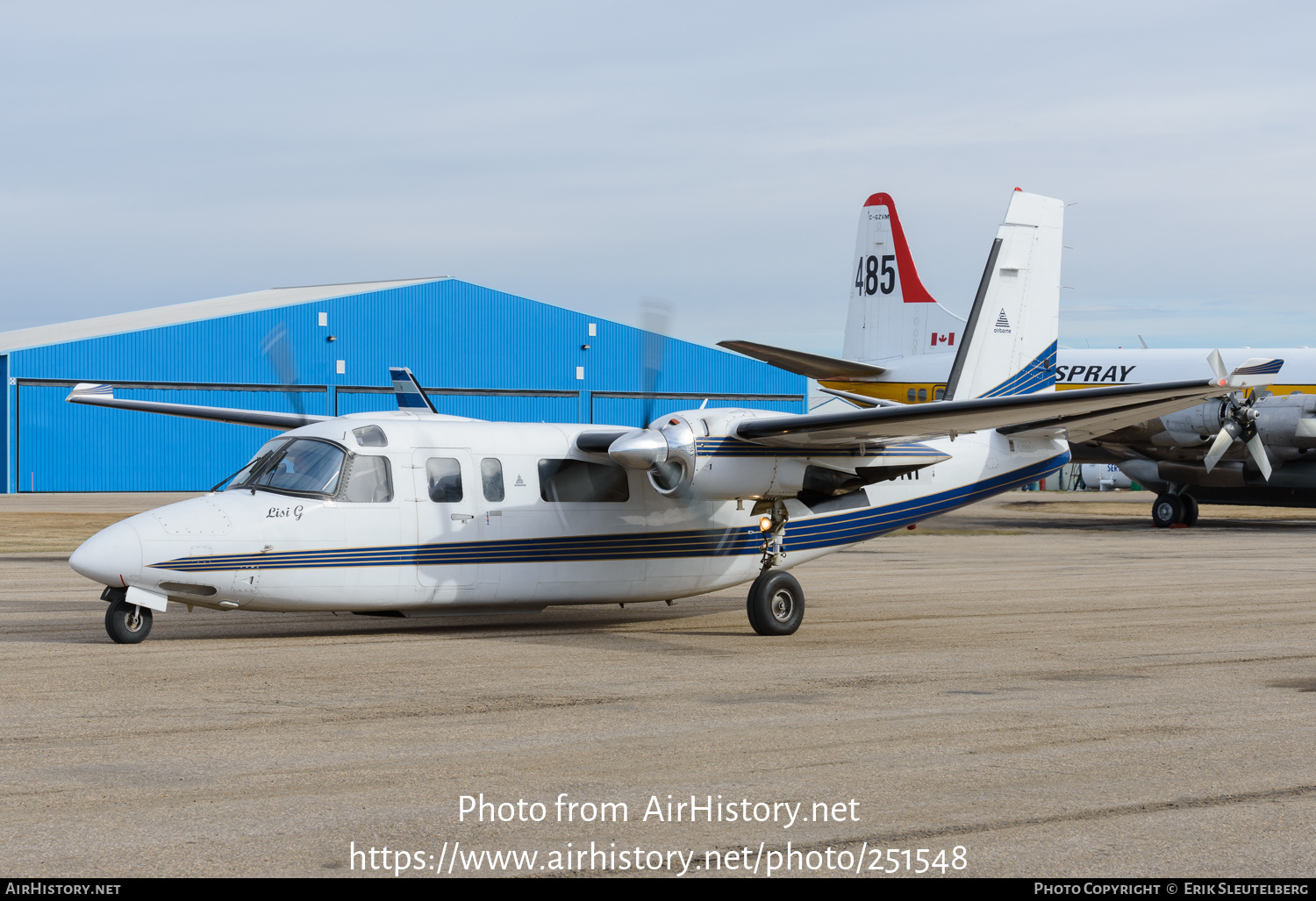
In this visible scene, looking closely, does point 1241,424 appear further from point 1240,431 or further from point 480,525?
point 480,525

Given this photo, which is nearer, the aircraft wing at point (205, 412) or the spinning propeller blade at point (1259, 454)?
the aircraft wing at point (205, 412)

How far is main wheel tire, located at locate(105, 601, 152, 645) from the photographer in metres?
13.0

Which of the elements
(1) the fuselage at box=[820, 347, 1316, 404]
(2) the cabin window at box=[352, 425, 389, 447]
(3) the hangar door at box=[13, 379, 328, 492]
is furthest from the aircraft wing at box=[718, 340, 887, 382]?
(3) the hangar door at box=[13, 379, 328, 492]

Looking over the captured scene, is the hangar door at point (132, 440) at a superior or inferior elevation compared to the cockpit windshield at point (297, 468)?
inferior

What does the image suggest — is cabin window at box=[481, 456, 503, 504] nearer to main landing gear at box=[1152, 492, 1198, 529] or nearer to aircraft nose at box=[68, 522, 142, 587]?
aircraft nose at box=[68, 522, 142, 587]

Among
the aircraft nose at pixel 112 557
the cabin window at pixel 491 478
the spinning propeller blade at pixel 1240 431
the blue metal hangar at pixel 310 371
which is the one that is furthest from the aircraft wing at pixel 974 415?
the blue metal hangar at pixel 310 371

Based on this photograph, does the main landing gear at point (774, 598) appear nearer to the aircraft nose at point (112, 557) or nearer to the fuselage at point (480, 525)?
the fuselage at point (480, 525)

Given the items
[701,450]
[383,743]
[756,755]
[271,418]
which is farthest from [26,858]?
[271,418]

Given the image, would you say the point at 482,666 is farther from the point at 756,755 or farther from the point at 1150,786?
the point at 1150,786

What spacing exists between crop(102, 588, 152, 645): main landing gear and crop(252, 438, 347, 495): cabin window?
1.71 metres

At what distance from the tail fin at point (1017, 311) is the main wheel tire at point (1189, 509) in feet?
77.4

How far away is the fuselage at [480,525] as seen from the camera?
12930 millimetres

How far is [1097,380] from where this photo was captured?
40156mm
